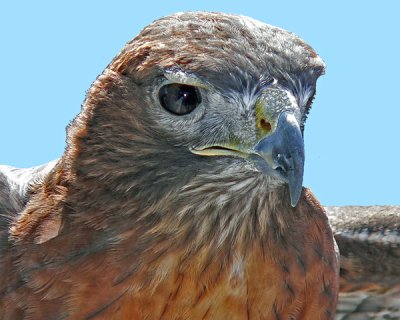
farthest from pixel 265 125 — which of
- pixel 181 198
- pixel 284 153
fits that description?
pixel 181 198

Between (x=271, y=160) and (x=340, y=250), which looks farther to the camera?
(x=340, y=250)

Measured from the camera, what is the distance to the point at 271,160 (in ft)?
18.2

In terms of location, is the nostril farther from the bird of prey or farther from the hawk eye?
the hawk eye

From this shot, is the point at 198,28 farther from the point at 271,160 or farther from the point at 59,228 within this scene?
the point at 59,228

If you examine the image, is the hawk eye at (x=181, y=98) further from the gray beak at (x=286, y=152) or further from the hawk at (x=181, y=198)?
the gray beak at (x=286, y=152)

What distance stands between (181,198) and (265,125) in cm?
77

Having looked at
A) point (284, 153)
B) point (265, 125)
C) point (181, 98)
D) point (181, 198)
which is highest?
point (181, 98)

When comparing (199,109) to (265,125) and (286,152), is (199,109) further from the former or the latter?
(286,152)

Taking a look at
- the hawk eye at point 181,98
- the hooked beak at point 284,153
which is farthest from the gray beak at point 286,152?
the hawk eye at point 181,98

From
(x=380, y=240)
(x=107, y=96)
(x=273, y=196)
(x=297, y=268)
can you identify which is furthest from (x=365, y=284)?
(x=107, y=96)

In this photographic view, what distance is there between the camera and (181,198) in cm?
614

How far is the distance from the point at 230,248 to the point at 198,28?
1288 mm

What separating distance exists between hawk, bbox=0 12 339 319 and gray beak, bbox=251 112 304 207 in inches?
0.8

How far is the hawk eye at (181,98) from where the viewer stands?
5820 mm
